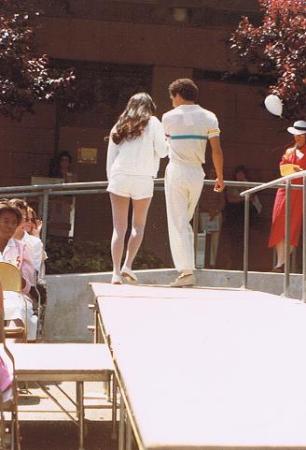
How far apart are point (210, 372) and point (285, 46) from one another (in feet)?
29.4

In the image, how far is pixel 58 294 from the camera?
37.8 feet

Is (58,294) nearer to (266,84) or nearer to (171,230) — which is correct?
(171,230)

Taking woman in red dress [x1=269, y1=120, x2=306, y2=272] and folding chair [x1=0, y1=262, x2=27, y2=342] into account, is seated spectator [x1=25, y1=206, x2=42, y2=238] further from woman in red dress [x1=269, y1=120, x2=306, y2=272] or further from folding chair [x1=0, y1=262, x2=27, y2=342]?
woman in red dress [x1=269, y1=120, x2=306, y2=272]

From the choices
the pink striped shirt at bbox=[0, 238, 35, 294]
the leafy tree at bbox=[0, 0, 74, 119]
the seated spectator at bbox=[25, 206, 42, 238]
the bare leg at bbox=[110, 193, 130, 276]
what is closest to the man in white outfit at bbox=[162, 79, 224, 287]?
the bare leg at bbox=[110, 193, 130, 276]

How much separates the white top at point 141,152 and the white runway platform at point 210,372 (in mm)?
1910

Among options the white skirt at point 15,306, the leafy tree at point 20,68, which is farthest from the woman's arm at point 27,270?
the leafy tree at point 20,68

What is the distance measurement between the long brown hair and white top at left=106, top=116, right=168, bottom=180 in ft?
0.13

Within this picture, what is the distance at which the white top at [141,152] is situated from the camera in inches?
361

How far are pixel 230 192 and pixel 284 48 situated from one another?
1893mm

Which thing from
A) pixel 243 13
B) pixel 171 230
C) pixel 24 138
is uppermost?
pixel 243 13

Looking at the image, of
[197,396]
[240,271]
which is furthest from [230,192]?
[197,396]

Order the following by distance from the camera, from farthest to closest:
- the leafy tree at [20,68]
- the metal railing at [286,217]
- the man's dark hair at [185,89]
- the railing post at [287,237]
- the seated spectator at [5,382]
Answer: the leafy tree at [20,68]
the man's dark hair at [185,89]
the railing post at [287,237]
the metal railing at [286,217]
the seated spectator at [5,382]

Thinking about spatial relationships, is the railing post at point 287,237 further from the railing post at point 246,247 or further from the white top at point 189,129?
the railing post at point 246,247

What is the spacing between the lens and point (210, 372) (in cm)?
415
